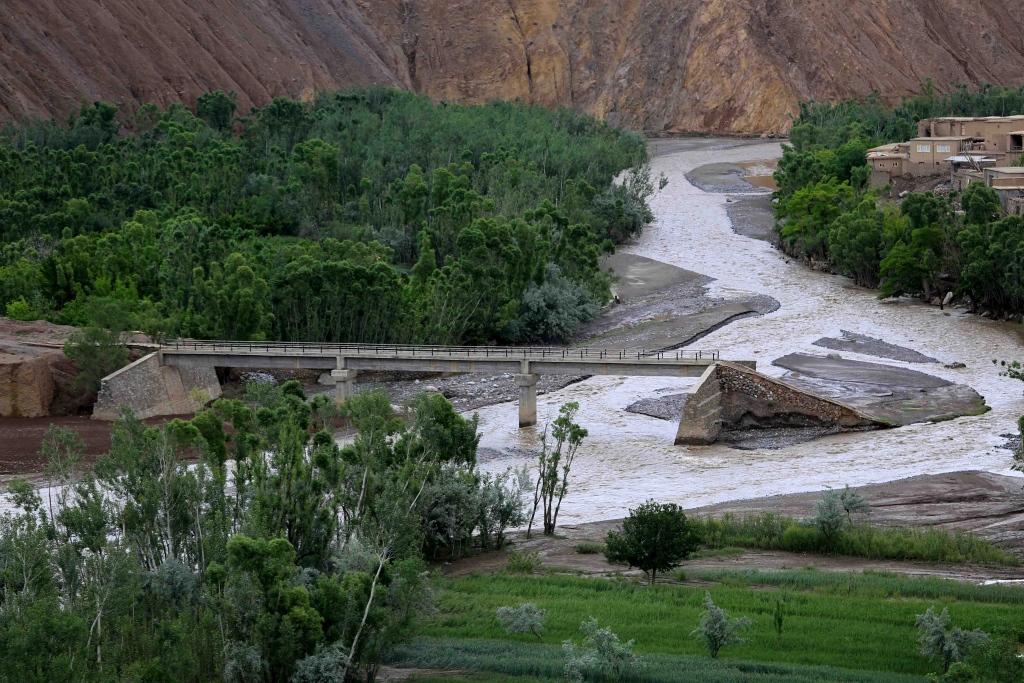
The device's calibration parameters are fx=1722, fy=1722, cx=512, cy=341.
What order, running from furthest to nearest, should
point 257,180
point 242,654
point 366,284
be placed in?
point 257,180 < point 366,284 < point 242,654

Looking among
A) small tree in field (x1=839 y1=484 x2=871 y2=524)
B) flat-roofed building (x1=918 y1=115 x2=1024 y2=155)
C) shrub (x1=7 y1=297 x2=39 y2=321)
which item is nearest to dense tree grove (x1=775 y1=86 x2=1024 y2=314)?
flat-roofed building (x1=918 y1=115 x2=1024 y2=155)

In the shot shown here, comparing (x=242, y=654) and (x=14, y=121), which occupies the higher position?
(x=14, y=121)

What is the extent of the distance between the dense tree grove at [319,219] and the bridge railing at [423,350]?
2.44 m

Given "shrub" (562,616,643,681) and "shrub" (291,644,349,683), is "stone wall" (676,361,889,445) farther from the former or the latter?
"shrub" (291,644,349,683)

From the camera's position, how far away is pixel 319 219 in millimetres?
89188

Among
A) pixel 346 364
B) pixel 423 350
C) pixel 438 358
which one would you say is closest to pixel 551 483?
pixel 438 358

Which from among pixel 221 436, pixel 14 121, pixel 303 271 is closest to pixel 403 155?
pixel 14 121

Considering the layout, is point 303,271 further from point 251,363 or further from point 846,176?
point 846,176

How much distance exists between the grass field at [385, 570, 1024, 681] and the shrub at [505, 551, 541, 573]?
26.5 inches

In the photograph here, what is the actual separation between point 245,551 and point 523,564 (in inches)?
432

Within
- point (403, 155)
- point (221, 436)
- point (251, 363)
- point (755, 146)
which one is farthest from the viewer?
point (755, 146)

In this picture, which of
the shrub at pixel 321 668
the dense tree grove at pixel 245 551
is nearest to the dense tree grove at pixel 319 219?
the dense tree grove at pixel 245 551

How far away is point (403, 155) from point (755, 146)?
5611cm

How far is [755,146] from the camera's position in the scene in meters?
148
